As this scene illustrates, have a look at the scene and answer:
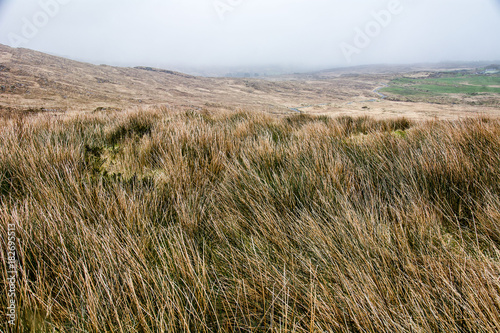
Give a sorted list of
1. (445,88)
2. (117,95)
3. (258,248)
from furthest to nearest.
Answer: (445,88)
(117,95)
(258,248)

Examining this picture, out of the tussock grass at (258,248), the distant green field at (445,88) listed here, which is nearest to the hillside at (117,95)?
the tussock grass at (258,248)

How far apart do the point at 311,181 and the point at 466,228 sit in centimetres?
101

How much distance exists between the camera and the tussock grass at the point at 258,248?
0.87 metres

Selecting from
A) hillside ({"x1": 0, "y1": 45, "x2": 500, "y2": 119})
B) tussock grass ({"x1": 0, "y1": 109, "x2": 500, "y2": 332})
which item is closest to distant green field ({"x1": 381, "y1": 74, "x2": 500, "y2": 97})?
hillside ({"x1": 0, "y1": 45, "x2": 500, "y2": 119})

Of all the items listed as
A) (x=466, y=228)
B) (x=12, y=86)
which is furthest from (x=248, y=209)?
(x=12, y=86)

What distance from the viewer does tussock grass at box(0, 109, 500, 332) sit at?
0.87m

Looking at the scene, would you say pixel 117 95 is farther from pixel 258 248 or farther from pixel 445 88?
pixel 445 88

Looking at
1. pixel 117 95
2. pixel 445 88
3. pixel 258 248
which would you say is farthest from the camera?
pixel 445 88

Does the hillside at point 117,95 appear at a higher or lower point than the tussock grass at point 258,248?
higher

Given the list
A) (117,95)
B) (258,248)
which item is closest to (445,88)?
(117,95)

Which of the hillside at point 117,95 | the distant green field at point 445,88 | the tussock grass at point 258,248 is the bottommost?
the tussock grass at point 258,248

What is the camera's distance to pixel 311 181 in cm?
187

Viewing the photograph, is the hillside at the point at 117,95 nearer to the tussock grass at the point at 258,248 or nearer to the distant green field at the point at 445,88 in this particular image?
the tussock grass at the point at 258,248

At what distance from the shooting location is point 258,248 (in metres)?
1.20
